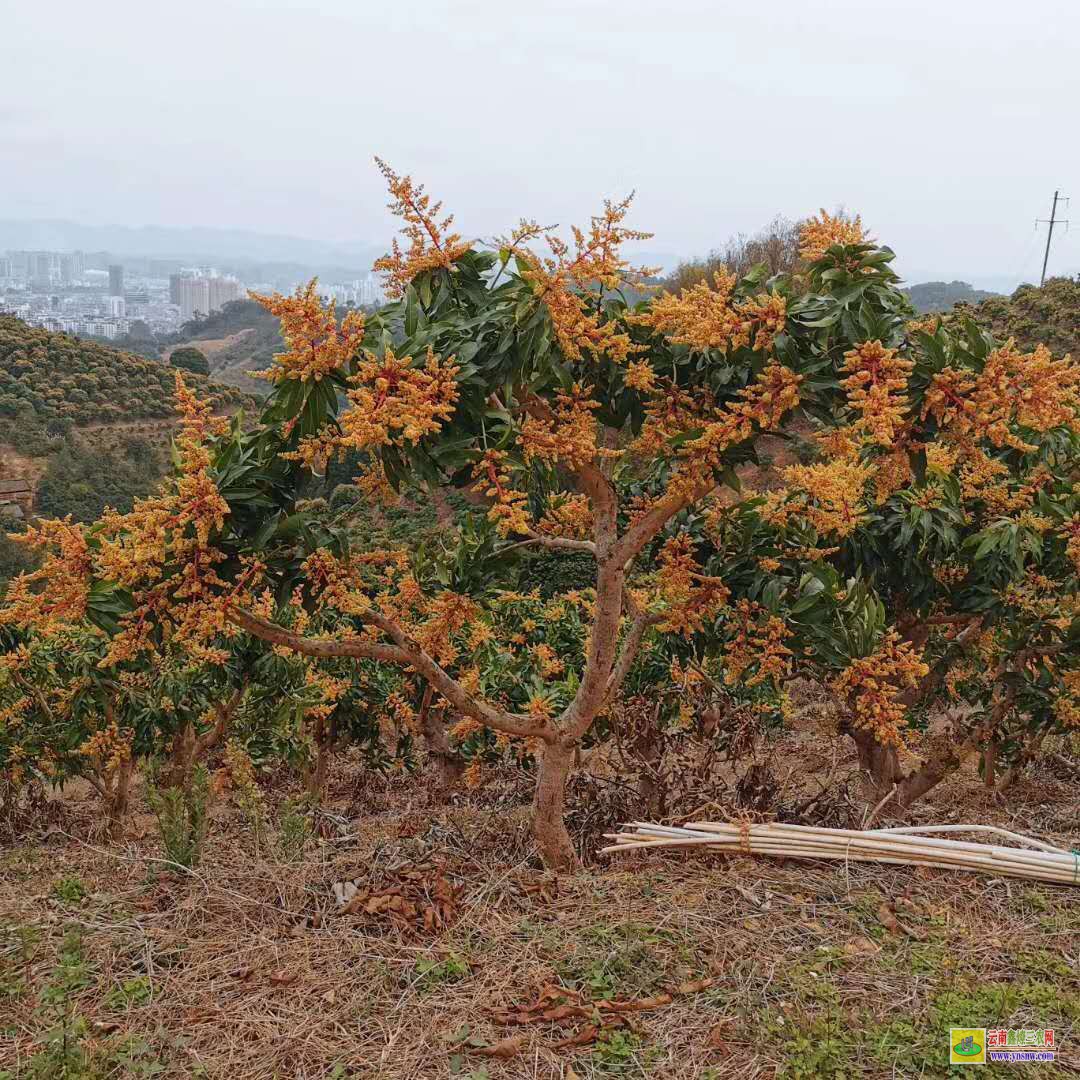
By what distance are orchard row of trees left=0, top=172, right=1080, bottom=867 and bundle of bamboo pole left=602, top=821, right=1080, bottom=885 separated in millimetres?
233

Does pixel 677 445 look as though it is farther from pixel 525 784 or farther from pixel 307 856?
pixel 525 784

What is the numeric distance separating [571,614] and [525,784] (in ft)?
3.54

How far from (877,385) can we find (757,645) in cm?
148

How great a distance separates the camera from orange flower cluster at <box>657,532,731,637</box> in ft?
11.1

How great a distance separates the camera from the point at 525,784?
5219 millimetres

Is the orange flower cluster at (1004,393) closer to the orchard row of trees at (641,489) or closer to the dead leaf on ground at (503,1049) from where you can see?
the orchard row of trees at (641,489)

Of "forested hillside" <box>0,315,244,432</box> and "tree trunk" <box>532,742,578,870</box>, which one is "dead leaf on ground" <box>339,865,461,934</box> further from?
"forested hillside" <box>0,315,244,432</box>

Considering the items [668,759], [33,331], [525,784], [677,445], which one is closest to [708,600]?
[677,445]

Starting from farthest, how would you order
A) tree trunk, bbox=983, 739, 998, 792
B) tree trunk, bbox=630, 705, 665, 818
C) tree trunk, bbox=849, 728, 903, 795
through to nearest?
tree trunk, bbox=983, 739, 998, 792 → tree trunk, bbox=849, 728, 903, 795 → tree trunk, bbox=630, 705, 665, 818

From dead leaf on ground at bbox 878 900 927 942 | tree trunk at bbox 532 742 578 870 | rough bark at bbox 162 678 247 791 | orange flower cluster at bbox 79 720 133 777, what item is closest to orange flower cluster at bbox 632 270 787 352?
tree trunk at bbox 532 742 578 870

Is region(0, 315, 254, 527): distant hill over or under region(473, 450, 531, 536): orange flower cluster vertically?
under

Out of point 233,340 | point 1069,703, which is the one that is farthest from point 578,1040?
point 233,340

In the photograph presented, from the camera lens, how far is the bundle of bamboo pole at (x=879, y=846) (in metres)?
3.24

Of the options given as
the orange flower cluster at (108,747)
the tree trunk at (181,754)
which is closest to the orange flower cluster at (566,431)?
the orange flower cluster at (108,747)
